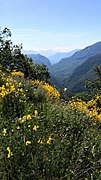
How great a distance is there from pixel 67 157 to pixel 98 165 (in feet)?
1.36

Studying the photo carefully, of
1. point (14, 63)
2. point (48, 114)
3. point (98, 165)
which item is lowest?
point (98, 165)

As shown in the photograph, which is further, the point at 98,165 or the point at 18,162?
the point at 98,165

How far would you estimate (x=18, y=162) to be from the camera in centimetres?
373

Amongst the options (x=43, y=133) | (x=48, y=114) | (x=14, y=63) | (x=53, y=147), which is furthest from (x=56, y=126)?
(x=14, y=63)

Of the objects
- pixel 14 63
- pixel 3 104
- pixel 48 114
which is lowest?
pixel 48 114

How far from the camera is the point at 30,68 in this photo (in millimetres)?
52875

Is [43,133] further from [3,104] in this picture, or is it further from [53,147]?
[3,104]

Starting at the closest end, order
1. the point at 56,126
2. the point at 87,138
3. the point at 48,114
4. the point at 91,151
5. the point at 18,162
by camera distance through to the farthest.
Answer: the point at 18,162
the point at 91,151
the point at 87,138
the point at 56,126
the point at 48,114

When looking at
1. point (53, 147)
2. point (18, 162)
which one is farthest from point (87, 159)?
point (18, 162)

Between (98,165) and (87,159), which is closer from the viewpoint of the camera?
(98,165)

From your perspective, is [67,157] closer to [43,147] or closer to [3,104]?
[43,147]

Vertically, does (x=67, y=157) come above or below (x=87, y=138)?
below

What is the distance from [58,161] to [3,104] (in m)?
2.53

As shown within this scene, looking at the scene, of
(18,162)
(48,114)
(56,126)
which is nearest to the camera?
(18,162)
